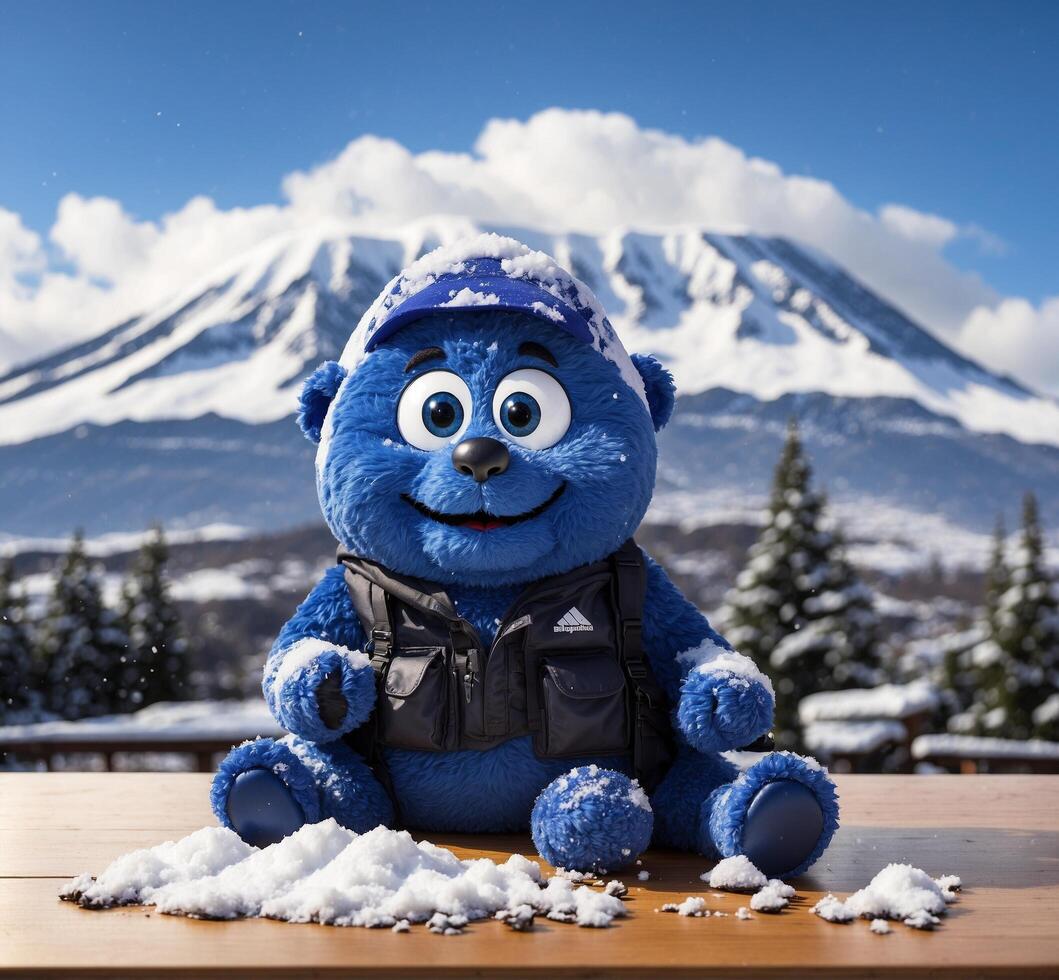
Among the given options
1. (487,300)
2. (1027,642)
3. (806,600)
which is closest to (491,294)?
(487,300)

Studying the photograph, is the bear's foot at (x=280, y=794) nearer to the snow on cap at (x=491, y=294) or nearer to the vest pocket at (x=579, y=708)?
the vest pocket at (x=579, y=708)

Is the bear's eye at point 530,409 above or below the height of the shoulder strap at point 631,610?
above

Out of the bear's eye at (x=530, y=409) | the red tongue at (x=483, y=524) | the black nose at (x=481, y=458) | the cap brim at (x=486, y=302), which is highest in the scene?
the cap brim at (x=486, y=302)

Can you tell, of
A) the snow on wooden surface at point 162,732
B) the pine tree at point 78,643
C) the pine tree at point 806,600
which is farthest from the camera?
the pine tree at point 78,643

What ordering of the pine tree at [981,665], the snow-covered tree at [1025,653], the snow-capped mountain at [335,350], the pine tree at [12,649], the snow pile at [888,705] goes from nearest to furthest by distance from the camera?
the snow pile at [888,705] → the snow-covered tree at [1025,653] → the pine tree at [12,649] → the pine tree at [981,665] → the snow-capped mountain at [335,350]

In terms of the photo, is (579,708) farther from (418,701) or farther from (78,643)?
(78,643)

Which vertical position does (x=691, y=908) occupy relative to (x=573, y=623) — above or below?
below

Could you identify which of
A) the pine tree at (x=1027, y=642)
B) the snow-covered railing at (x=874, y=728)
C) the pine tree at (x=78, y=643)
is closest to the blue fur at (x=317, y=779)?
the snow-covered railing at (x=874, y=728)
